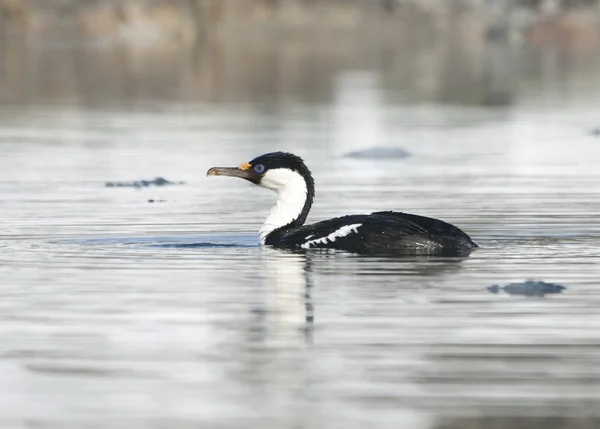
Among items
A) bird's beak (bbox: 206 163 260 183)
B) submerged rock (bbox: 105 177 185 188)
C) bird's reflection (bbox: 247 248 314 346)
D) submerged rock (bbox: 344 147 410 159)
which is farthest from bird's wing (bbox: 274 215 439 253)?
submerged rock (bbox: 344 147 410 159)

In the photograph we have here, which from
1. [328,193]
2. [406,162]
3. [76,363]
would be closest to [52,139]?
[406,162]

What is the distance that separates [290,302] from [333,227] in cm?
266

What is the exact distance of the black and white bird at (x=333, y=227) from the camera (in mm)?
13734

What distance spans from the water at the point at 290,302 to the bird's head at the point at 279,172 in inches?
21.6

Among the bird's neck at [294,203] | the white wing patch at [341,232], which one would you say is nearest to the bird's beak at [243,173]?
the bird's neck at [294,203]

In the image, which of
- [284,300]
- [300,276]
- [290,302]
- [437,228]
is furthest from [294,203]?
[290,302]

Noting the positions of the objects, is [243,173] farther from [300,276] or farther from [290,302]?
[290,302]

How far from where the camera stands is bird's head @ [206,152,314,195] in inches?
593

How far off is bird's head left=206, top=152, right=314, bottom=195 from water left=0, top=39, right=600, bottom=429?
55cm

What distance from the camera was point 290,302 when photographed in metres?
11.5

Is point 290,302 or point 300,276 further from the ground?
point 300,276

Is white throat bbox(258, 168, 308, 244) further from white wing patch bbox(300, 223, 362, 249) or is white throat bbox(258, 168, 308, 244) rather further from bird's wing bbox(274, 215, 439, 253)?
white wing patch bbox(300, 223, 362, 249)

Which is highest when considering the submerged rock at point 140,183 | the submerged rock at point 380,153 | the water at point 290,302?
the submerged rock at point 380,153

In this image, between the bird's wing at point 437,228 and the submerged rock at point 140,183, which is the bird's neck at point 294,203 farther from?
the submerged rock at point 140,183
